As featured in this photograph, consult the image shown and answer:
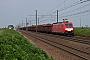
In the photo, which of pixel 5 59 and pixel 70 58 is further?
pixel 70 58

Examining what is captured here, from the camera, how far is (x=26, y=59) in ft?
20.9

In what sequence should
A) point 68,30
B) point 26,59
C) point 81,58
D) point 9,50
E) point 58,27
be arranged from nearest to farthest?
point 26,59 < point 9,50 < point 81,58 < point 68,30 < point 58,27

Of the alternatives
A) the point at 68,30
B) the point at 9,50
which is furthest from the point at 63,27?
the point at 9,50

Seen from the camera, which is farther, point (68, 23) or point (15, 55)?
point (68, 23)

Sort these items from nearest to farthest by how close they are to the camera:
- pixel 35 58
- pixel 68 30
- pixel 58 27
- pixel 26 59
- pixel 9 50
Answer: pixel 26 59, pixel 35 58, pixel 9 50, pixel 68 30, pixel 58 27

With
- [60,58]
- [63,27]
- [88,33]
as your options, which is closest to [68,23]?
[63,27]

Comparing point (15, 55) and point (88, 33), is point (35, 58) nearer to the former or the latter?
point (15, 55)

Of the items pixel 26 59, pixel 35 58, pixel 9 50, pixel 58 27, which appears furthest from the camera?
pixel 58 27

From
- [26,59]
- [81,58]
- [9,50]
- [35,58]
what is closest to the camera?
[26,59]

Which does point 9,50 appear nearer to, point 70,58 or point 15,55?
point 15,55

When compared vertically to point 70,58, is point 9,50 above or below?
above

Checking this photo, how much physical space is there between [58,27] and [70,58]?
29517 mm

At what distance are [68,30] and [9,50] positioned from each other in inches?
1366

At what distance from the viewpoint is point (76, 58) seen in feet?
53.2
